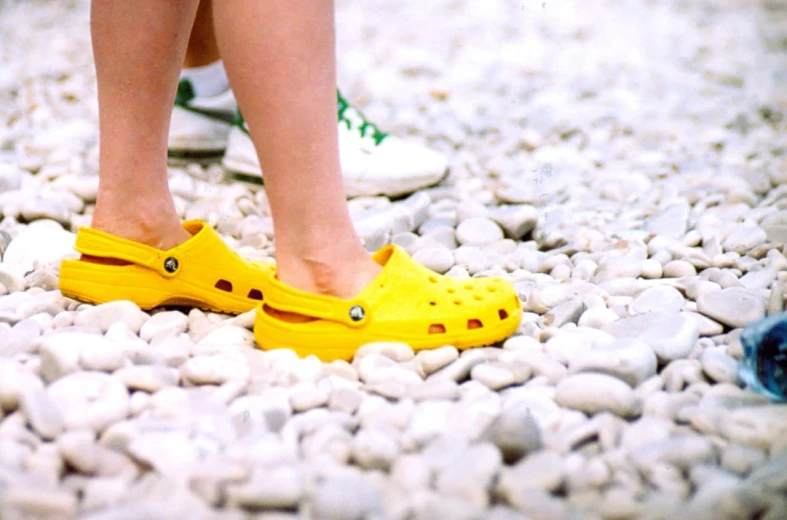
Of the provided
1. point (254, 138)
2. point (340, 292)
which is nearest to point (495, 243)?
point (340, 292)

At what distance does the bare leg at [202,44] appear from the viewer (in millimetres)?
1771

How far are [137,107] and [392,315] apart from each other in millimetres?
503

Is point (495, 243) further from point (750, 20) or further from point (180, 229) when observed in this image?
point (750, 20)

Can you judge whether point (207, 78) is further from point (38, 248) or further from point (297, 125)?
point (297, 125)

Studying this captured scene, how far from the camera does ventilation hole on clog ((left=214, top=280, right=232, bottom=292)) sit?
122 centimetres

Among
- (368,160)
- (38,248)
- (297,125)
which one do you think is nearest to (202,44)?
(368,160)

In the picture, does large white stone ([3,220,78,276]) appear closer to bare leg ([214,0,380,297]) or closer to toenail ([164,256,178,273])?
toenail ([164,256,178,273])

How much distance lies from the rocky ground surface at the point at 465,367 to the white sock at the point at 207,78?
213mm

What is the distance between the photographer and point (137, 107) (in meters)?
1.13

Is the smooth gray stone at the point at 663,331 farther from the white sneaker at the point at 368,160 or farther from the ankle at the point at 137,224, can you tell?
the white sneaker at the point at 368,160

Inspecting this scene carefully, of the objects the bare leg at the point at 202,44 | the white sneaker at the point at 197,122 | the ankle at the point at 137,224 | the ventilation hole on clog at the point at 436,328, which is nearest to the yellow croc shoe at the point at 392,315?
the ventilation hole on clog at the point at 436,328

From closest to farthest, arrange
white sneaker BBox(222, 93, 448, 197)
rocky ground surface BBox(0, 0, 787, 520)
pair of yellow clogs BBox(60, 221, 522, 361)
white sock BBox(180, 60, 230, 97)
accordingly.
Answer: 1. rocky ground surface BBox(0, 0, 787, 520)
2. pair of yellow clogs BBox(60, 221, 522, 361)
3. white sneaker BBox(222, 93, 448, 197)
4. white sock BBox(180, 60, 230, 97)

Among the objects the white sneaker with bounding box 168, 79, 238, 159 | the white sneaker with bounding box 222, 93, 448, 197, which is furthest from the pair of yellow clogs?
the white sneaker with bounding box 168, 79, 238, 159

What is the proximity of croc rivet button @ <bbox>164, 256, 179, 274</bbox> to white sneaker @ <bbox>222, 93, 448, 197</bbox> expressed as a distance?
29.3 inches
